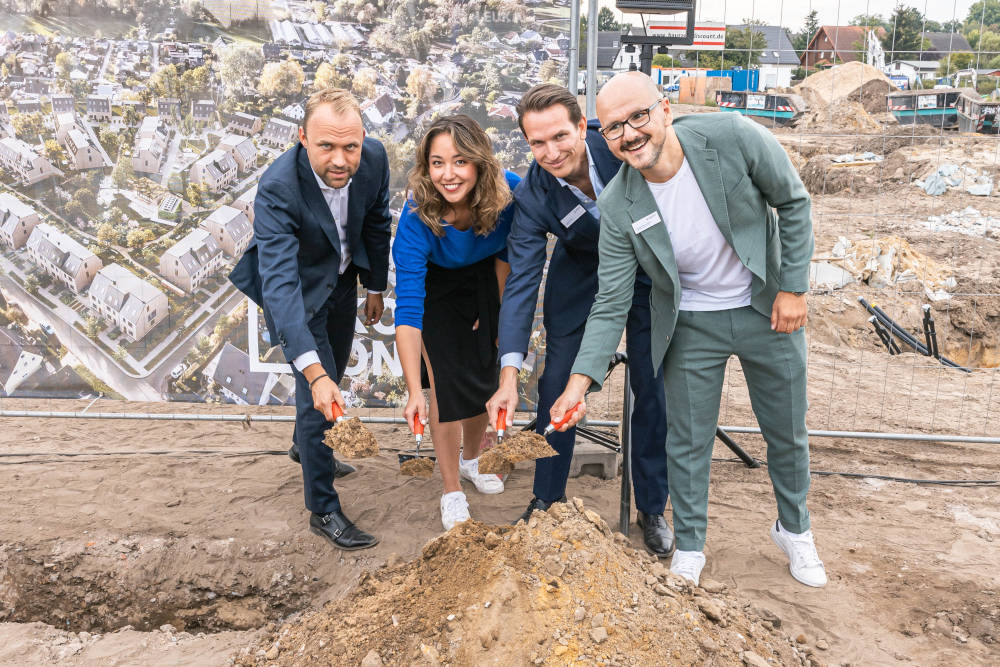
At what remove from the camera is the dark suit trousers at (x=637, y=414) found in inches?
131

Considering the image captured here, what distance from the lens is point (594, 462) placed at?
14.1ft

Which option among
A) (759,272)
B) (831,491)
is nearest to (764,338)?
(759,272)

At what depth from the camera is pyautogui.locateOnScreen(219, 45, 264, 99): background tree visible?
15.6ft

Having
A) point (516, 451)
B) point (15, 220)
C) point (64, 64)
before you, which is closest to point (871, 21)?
point (516, 451)

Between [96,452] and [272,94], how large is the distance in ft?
7.85

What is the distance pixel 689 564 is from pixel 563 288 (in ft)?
4.03

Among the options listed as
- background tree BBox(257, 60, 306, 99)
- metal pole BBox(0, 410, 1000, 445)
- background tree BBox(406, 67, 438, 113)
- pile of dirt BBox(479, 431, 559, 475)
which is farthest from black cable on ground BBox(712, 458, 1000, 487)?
background tree BBox(257, 60, 306, 99)

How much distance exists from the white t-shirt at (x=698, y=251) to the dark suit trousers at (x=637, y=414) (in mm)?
386

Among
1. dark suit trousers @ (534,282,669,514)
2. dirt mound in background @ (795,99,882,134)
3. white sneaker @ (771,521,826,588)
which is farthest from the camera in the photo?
dirt mound in background @ (795,99,882,134)

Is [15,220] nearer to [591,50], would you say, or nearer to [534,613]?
[591,50]

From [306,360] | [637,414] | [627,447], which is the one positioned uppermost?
[306,360]

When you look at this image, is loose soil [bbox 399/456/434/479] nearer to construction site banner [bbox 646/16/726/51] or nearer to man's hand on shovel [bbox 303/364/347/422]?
man's hand on shovel [bbox 303/364/347/422]

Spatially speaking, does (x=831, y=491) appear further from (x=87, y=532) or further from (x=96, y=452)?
(x=96, y=452)

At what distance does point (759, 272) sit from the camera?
9.13 feet
